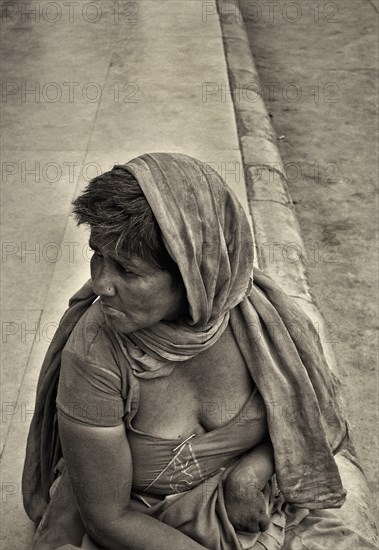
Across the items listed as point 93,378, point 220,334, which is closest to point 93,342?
point 93,378

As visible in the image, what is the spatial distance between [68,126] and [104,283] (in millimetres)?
4872

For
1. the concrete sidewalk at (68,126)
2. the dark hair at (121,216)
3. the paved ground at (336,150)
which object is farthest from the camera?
the paved ground at (336,150)

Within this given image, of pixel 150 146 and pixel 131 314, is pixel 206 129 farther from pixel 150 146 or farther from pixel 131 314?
pixel 131 314

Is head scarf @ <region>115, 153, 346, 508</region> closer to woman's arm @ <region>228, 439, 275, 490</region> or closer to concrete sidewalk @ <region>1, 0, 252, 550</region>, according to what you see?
woman's arm @ <region>228, 439, 275, 490</region>

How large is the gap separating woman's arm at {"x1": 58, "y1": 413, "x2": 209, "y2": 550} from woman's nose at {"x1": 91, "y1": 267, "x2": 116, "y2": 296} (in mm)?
378

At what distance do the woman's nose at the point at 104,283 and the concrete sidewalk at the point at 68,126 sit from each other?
1649 millimetres

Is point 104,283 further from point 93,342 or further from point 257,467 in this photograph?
point 257,467

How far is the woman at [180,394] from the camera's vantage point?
216 cm

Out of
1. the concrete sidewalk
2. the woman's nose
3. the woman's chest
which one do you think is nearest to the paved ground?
the concrete sidewalk

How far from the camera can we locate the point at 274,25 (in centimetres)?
980

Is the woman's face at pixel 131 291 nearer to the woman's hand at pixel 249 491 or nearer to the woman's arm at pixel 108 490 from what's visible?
the woman's arm at pixel 108 490

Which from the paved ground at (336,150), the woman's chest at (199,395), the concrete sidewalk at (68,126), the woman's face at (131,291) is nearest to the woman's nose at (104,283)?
the woman's face at (131,291)

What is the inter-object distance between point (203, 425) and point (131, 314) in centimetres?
52

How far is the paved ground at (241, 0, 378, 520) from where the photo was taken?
5488 mm
